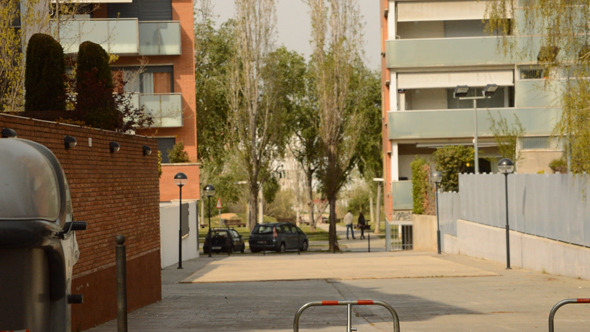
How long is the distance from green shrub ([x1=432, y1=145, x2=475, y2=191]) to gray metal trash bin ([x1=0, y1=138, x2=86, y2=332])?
116ft

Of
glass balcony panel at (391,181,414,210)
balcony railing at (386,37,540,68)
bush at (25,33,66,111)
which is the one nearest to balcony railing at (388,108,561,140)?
glass balcony panel at (391,181,414,210)

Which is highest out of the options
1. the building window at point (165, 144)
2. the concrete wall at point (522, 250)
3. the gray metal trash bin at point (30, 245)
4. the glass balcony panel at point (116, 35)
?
the glass balcony panel at point (116, 35)

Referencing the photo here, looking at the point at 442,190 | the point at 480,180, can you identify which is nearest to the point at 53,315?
the point at 480,180

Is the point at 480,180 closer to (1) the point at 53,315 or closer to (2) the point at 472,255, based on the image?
(2) the point at 472,255

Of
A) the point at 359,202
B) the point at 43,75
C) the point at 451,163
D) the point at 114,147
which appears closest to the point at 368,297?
the point at 114,147

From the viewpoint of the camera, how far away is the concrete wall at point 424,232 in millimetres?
42812

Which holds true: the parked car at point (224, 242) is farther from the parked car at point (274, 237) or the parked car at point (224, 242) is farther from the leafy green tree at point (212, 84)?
the leafy green tree at point (212, 84)

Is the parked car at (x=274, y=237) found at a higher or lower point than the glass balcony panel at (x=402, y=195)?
lower

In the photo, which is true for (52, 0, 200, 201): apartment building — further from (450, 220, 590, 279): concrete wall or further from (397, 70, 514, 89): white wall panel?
(450, 220, 590, 279): concrete wall

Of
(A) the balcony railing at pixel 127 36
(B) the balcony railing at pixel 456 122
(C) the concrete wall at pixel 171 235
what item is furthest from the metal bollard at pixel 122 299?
(B) the balcony railing at pixel 456 122

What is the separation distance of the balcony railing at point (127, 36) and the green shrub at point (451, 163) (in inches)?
504

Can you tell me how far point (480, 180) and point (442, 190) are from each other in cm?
827

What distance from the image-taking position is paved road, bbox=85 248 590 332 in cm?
1541

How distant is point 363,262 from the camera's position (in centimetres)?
3272
